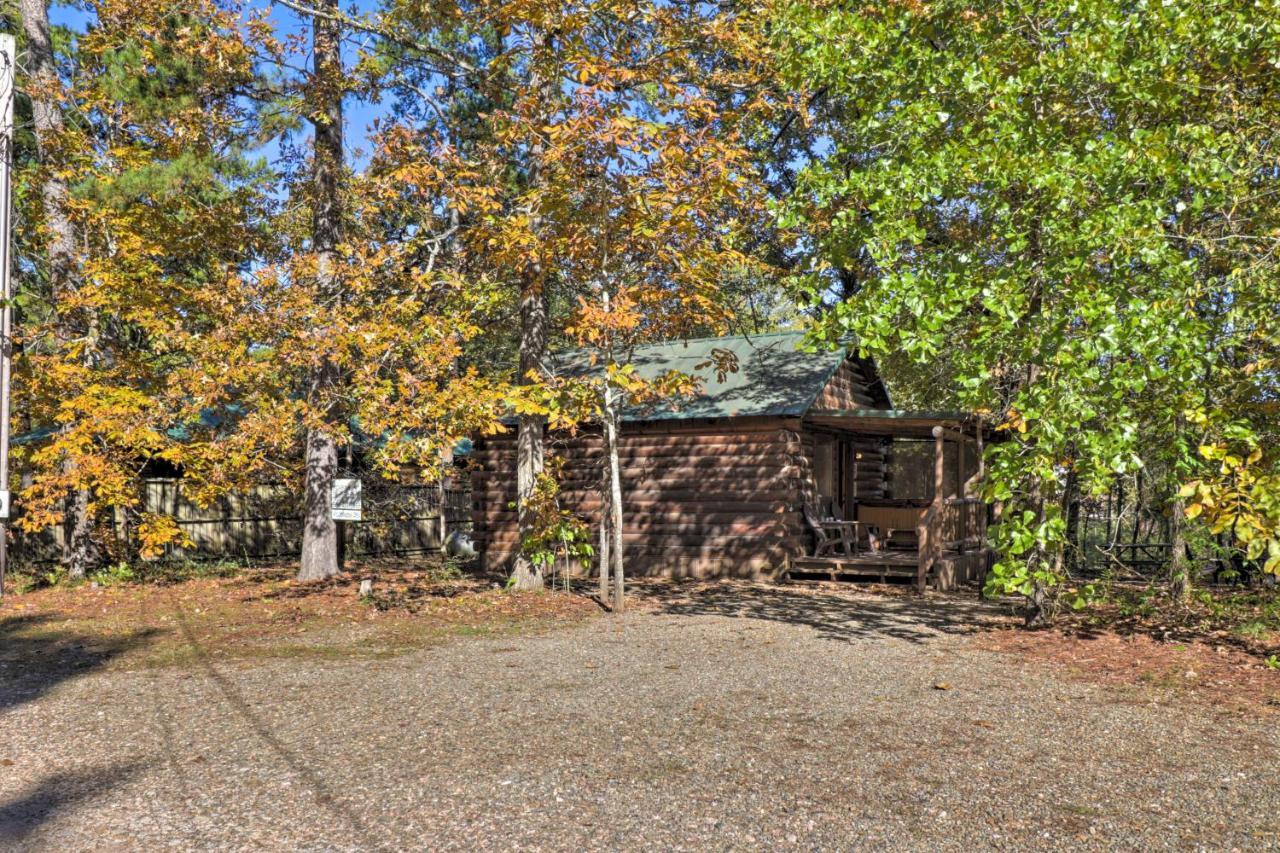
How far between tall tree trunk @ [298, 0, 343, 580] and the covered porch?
7.89 metres

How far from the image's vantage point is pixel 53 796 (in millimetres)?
5488

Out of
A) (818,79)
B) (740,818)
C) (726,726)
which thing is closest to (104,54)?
(818,79)

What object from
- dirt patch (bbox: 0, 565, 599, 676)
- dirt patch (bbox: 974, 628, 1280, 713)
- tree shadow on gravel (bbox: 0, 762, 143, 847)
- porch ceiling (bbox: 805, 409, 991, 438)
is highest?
porch ceiling (bbox: 805, 409, 991, 438)

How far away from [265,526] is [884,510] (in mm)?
14668

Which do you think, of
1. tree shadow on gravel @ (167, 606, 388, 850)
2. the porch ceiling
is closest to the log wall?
the porch ceiling

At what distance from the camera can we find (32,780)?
19.1 feet

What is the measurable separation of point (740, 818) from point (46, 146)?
15908mm

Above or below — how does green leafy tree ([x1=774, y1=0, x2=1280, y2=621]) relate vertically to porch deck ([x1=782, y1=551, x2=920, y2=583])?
above

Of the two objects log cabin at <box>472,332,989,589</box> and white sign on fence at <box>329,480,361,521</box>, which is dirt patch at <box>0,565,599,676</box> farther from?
log cabin at <box>472,332,989,589</box>

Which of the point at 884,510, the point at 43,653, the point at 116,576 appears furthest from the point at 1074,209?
the point at 116,576

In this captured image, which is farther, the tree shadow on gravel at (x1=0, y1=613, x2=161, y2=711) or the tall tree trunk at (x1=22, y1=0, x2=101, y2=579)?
the tall tree trunk at (x1=22, y1=0, x2=101, y2=579)

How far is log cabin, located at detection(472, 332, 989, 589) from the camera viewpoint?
17.1 m

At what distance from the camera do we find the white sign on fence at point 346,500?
1562 centimetres

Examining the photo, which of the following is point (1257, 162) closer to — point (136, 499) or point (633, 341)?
point (633, 341)
